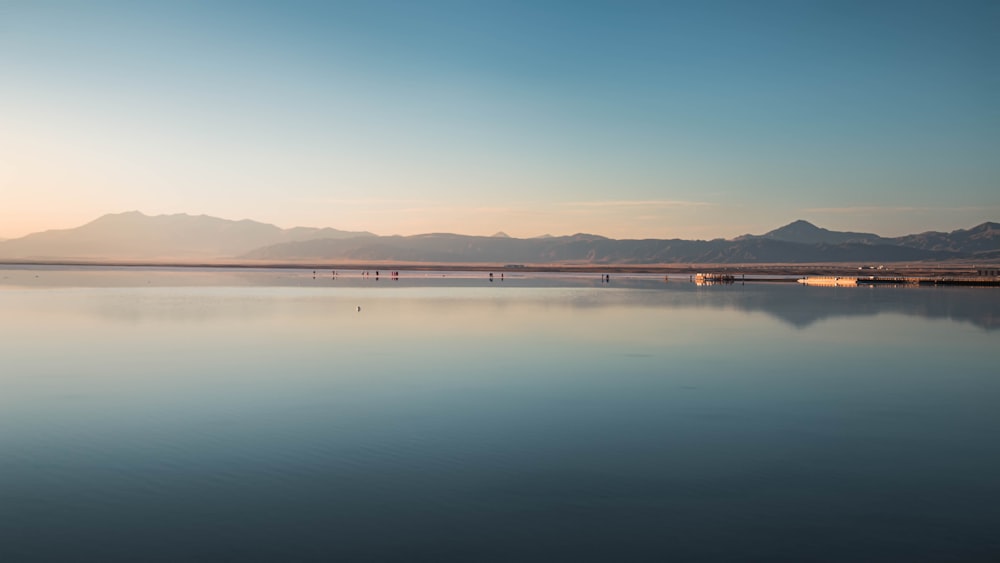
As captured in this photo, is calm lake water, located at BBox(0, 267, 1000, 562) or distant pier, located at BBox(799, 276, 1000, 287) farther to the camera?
distant pier, located at BBox(799, 276, 1000, 287)

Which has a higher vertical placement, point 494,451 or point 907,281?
point 494,451

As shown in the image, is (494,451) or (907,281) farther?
(907,281)

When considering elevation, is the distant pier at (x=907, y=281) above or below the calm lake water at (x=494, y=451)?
below

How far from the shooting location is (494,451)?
41.8 ft

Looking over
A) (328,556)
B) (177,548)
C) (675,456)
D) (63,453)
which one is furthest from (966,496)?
(63,453)

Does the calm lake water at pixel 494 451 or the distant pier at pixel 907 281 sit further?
the distant pier at pixel 907 281

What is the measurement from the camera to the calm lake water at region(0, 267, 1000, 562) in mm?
8789

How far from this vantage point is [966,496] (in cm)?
1048

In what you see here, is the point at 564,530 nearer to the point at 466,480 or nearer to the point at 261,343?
the point at 466,480

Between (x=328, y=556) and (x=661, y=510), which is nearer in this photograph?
(x=328, y=556)

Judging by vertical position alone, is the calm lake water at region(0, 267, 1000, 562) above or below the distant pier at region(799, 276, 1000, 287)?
above

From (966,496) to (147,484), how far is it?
11.6 meters

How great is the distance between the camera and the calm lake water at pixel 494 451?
8.79m

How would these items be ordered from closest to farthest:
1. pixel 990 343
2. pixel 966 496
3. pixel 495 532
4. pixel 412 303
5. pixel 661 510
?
pixel 495 532
pixel 661 510
pixel 966 496
pixel 990 343
pixel 412 303
